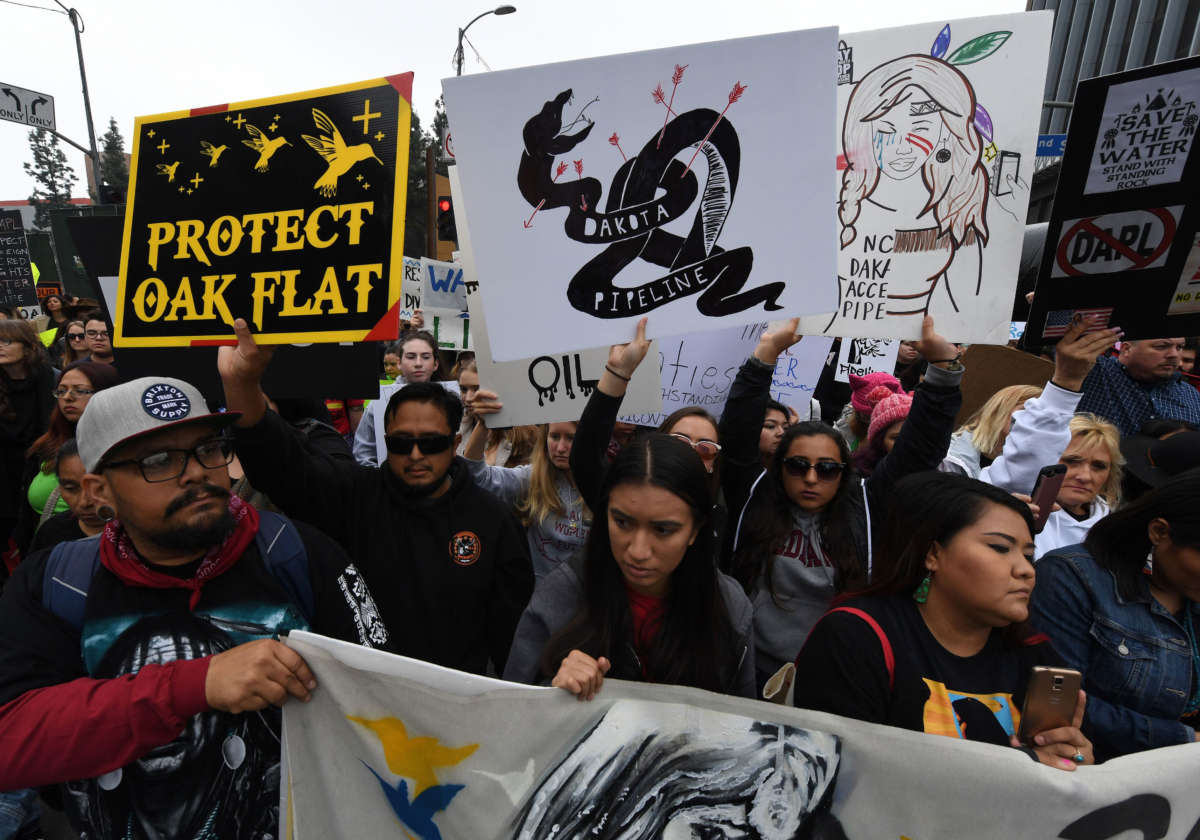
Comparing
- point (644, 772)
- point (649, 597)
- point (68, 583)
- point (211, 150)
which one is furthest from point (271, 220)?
point (644, 772)

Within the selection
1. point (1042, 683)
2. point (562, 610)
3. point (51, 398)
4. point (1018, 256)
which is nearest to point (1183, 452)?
point (1018, 256)

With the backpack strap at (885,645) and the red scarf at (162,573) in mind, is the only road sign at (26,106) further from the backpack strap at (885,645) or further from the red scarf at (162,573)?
the backpack strap at (885,645)

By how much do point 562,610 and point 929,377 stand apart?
5.33 feet

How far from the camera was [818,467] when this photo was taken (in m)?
2.71

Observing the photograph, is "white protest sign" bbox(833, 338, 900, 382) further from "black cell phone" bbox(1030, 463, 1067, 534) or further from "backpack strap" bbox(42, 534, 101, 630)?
"backpack strap" bbox(42, 534, 101, 630)

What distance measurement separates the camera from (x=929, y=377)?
2637mm

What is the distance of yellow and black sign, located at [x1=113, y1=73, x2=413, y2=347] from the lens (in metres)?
2.29

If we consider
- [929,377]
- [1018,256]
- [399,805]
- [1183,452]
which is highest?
[1018,256]

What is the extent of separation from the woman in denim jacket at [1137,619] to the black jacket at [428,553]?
5.86 ft

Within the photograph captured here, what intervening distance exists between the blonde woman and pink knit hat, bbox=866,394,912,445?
5.54ft

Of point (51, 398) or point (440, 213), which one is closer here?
point (51, 398)

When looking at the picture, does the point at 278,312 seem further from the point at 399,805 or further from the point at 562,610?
the point at 399,805

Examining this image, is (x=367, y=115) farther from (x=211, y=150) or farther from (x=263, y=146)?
(x=211, y=150)

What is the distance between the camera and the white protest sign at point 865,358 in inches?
231
